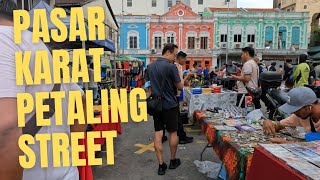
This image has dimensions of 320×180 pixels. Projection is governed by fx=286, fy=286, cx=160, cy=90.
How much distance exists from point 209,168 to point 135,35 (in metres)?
32.7

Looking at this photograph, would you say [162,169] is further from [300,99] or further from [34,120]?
[34,120]

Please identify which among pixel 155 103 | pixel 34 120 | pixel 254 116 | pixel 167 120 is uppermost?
pixel 34 120

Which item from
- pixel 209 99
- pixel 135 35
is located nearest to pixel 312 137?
pixel 209 99

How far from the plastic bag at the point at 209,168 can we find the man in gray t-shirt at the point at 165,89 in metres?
0.46

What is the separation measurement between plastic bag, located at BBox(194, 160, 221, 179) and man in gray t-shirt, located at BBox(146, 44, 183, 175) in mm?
461

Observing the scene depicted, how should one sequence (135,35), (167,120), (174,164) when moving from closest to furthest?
1. (167,120)
2. (174,164)
3. (135,35)

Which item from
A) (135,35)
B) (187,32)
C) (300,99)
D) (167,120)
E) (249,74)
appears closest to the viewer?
(300,99)

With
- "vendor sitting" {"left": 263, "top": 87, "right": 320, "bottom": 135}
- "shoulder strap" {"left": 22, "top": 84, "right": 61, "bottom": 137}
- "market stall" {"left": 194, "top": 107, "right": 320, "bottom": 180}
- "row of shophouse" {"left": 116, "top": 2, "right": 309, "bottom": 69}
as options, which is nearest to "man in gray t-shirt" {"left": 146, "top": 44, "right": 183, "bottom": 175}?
"market stall" {"left": 194, "top": 107, "right": 320, "bottom": 180}

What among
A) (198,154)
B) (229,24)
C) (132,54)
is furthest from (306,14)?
(198,154)

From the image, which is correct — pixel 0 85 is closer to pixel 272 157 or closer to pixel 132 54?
pixel 272 157

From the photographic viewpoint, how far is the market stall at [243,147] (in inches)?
58.7

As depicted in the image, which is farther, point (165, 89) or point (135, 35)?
point (135, 35)

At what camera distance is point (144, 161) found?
4.25 m

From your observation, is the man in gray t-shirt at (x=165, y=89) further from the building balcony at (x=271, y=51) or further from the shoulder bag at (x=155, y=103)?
the building balcony at (x=271, y=51)
